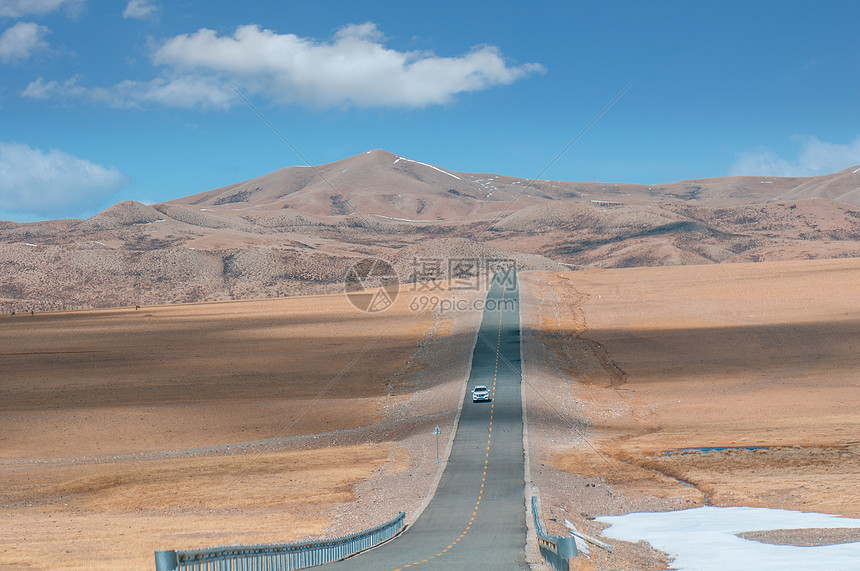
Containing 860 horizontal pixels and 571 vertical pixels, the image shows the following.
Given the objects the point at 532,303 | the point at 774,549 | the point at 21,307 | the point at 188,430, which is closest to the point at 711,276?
the point at 532,303

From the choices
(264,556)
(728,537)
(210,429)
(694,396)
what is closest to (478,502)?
(728,537)

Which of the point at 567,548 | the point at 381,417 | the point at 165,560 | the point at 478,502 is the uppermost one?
the point at 165,560

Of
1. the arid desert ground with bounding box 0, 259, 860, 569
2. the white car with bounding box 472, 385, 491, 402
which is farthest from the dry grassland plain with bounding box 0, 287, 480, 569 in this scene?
the white car with bounding box 472, 385, 491, 402

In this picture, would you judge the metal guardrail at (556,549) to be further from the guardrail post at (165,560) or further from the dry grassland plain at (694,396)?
the guardrail post at (165,560)

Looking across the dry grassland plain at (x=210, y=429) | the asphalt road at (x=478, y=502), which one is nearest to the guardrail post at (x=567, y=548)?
the asphalt road at (x=478, y=502)

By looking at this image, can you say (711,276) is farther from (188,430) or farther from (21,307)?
(21,307)

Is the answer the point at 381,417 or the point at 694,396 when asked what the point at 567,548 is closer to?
the point at 381,417
